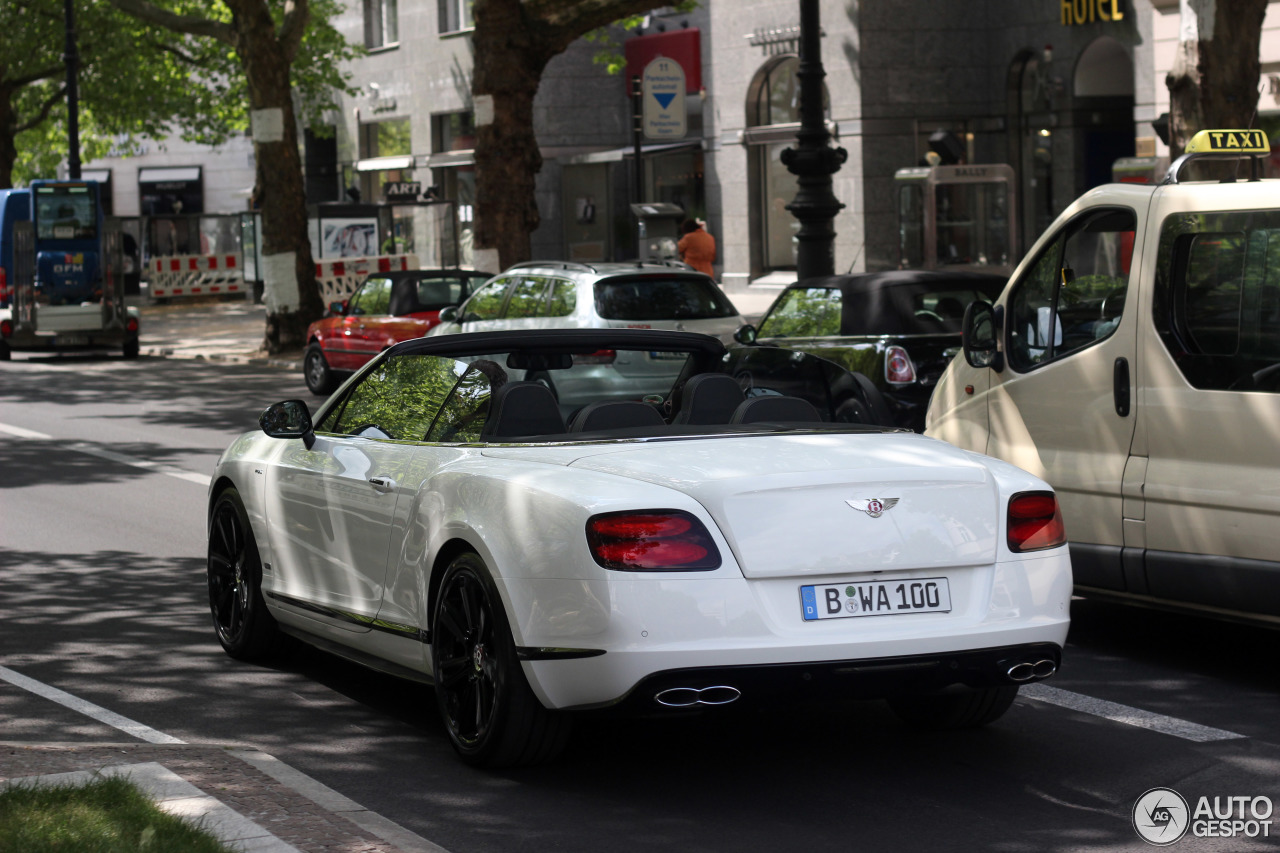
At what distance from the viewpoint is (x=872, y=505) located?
525cm

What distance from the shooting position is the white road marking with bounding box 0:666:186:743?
6.29m

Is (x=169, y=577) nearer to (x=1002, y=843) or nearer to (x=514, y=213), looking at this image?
(x=1002, y=843)

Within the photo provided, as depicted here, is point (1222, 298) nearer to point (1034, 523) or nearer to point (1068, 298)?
point (1068, 298)

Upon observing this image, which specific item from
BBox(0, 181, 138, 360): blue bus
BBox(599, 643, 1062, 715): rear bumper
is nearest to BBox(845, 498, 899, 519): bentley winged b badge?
BBox(599, 643, 1062, 715): rear bumper

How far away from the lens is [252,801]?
501 centimetres

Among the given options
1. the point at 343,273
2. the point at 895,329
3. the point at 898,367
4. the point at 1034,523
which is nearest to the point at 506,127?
the point at 895,329

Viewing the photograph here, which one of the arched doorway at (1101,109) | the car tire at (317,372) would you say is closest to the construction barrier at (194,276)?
the car tire at (317,372)

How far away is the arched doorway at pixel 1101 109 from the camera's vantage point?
3000cm

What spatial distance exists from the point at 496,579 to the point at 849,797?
1.24 metres

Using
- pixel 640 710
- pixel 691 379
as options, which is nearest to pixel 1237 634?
pixel 691 379

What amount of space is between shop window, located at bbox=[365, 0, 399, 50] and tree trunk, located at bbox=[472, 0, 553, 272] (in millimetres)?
26949

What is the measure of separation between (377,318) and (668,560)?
16973mm

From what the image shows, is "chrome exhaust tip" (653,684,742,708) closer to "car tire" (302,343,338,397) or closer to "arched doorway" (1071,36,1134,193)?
"car tire" (302,343,338,397)

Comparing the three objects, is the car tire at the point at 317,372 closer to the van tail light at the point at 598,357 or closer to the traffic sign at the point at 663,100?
the traffic sign at the point at 663,100
